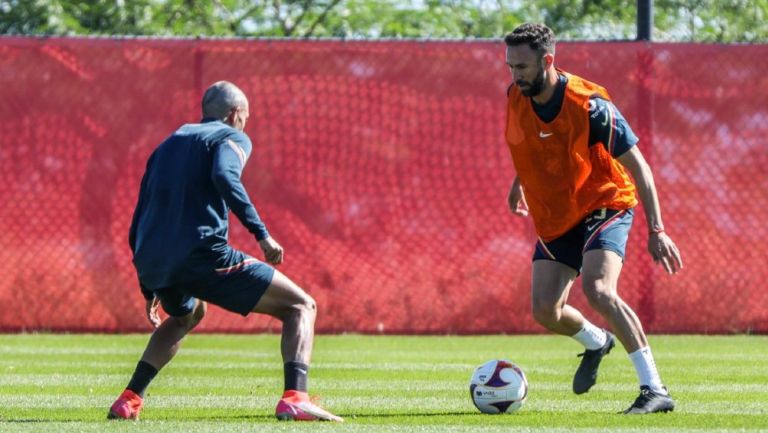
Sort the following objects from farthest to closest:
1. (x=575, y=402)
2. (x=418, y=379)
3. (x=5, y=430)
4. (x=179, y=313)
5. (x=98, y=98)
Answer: (x=98, y=98)
(x=418, y=379)
(x=575, y=402)
(x=179, y=313)
(x=5, y=430)

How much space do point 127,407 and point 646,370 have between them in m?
2.69

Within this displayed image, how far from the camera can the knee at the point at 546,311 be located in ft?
29.1

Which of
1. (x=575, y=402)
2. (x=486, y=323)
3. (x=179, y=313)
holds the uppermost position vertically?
(x=179, y=313)

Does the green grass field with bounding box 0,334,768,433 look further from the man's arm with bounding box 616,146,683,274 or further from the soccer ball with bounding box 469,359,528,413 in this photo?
the man's arm with bounding box 616,146,683,274

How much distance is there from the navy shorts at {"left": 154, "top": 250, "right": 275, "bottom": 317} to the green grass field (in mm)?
599

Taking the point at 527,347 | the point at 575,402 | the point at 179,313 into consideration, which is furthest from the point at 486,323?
the point at 179,313

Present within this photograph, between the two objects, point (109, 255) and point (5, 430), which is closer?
point (5, 430)

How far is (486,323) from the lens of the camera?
15133mm

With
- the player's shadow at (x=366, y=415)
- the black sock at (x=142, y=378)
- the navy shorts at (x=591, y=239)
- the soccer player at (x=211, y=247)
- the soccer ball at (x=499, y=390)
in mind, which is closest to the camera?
the soccer player at (x=211, y=247)

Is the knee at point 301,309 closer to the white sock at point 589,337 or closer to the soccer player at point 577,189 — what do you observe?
the soccer player at point 577,189

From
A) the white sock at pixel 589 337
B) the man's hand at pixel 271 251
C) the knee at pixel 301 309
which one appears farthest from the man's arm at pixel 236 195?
the white sock at pixel 589 337

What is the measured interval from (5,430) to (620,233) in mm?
3372

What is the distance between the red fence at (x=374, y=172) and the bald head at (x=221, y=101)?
652 centimetres

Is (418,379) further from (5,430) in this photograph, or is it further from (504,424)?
(5,430)
